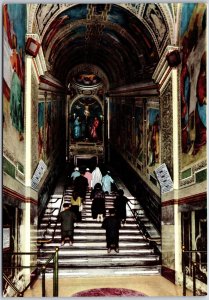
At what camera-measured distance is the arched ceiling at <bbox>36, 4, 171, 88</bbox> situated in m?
10.7

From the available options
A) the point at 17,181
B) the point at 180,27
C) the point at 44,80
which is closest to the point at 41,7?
the point at 44,80

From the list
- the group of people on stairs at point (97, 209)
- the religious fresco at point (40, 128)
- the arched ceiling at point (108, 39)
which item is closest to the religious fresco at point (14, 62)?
the arched ceiling at point (108, 39)

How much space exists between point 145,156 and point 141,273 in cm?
376

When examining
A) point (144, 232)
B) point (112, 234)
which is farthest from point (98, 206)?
point (112, 234)

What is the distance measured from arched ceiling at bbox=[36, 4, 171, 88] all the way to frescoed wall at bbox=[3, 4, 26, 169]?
1.57m

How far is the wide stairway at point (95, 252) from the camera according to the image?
32.6 feet

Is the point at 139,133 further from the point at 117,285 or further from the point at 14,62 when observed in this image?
the point at 14,62

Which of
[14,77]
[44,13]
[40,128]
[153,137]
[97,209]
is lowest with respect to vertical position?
[97,209]

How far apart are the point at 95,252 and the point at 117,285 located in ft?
7.46

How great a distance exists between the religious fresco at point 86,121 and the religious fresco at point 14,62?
11915 mm

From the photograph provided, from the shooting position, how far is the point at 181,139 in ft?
30.9

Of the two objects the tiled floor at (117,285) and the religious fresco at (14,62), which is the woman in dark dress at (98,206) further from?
the religious fresco at (14,62)

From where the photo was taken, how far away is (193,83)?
8.56 meters

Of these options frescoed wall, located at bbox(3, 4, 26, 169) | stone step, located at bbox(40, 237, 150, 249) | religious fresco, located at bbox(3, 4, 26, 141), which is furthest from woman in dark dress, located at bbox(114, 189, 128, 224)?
religious fresco, located at bbox(3, 4, 26, 141)
